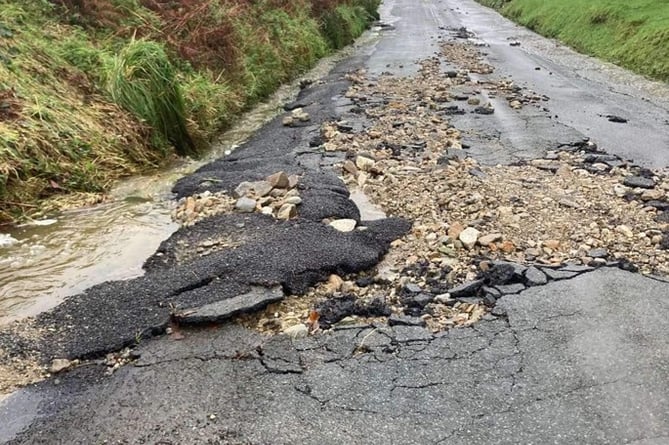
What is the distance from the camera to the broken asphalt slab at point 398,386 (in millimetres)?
2867

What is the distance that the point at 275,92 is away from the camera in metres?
11.5

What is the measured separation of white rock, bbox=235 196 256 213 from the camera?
5508 mm

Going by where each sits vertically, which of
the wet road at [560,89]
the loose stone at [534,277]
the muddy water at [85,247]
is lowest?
the muddy water at [85,247]

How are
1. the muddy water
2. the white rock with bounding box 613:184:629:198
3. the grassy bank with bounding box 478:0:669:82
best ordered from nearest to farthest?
1. the muddy water
2. the white rock with bounding box 613:184:629:198
3. the grassy bank with bounding box 478:0:669:82

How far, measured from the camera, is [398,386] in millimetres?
3191

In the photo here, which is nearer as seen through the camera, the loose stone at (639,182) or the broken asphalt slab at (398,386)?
the broken asphalt slab at (398,386)

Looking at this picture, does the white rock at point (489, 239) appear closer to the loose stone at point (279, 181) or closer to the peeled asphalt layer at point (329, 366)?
the peeled asphalt layer at point (329, 366)

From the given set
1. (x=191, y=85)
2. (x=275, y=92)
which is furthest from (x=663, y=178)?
(x=275, y=92)

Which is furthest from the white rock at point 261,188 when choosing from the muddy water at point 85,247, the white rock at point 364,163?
the white rock at point 364,163

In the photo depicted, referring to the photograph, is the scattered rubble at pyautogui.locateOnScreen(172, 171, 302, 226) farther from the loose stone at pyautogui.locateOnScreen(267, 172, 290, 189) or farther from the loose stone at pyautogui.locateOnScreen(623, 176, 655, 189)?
the loose stone at pyautogui.locateOnScreen(623, 176, 655, 189)

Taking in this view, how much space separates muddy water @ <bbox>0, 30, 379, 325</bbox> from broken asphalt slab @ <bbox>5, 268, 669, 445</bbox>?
133cm

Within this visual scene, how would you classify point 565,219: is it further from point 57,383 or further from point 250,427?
point 57,383

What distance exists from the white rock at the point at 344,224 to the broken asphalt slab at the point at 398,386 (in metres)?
1.45

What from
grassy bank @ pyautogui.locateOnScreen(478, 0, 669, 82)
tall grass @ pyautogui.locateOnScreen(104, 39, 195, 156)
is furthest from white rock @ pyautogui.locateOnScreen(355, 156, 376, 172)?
grassy bank @ pyautogui.locateOnScreen(478, 0, 669, 82)
